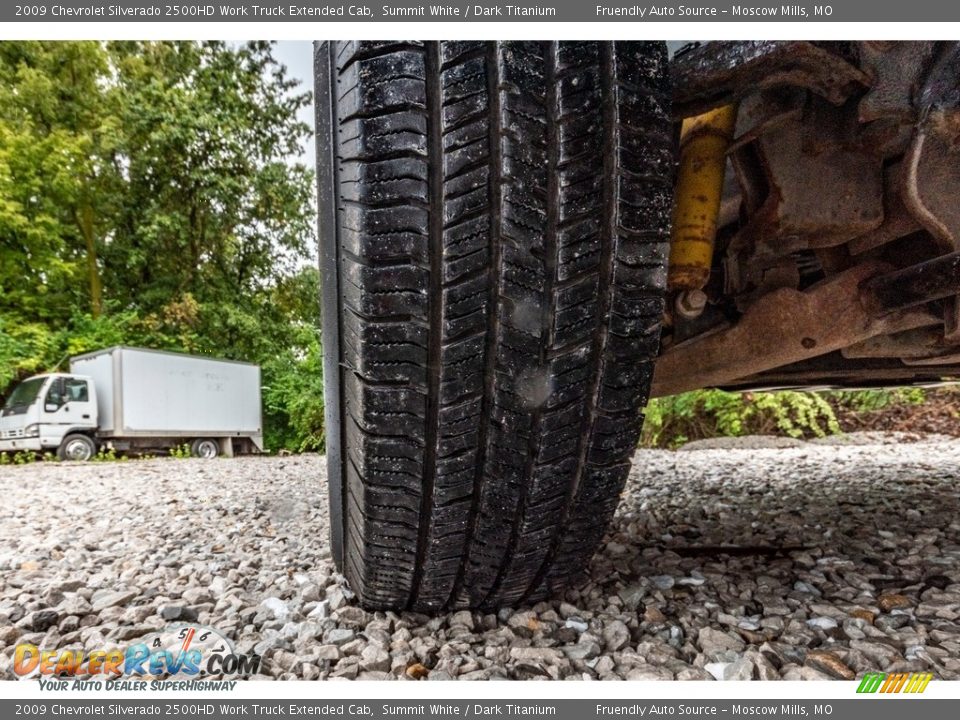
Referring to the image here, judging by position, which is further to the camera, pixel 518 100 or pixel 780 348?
pixel 780 348

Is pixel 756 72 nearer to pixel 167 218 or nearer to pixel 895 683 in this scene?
pixel 895 683

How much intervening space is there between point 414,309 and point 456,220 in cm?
11

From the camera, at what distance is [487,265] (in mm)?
649

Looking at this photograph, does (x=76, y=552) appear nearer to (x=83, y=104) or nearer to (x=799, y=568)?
(x=799, y=568)

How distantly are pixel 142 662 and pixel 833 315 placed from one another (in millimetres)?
1118

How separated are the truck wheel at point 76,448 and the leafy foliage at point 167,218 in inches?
64.9

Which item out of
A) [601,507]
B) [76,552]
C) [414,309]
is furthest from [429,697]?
[76,552]

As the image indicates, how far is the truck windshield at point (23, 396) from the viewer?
23.7ft

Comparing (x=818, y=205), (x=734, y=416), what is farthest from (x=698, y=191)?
(x=734, y=416)

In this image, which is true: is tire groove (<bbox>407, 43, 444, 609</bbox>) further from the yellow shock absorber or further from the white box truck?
the white box truck

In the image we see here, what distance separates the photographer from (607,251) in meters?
0.67

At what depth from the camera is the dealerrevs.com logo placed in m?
0.73

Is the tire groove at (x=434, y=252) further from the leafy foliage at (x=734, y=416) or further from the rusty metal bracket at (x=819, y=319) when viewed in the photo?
the leafy foliage at (x=734, y=416)

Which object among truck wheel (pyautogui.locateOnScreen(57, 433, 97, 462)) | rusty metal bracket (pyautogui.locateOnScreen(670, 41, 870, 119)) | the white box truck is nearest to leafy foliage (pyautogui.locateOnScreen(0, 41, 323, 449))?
the white box truck
